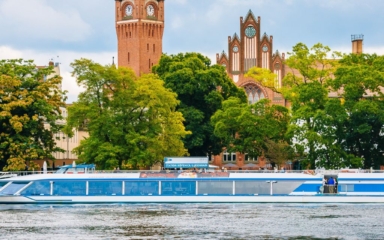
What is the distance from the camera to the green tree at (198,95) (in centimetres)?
11019

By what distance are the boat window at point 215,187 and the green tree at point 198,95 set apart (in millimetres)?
29056

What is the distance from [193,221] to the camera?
6588 centimetres

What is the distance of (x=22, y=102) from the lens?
97.9 m

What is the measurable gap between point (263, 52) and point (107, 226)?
280 feet

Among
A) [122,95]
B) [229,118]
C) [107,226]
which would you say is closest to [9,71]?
[122,95]

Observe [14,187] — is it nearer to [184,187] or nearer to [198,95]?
[184,187]

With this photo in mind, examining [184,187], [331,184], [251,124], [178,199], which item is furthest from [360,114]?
[178,199]

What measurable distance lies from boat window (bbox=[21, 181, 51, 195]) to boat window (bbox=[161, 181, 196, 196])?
7870mm

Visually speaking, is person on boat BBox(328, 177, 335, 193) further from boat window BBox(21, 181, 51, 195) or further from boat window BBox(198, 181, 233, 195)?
boat window BBox(21, 181, 51, 195)

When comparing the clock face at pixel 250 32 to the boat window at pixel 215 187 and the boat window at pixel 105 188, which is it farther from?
the boat window at pixel 105 188

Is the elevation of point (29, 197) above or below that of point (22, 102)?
below

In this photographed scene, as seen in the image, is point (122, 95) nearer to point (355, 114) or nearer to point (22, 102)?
point (22, 102)

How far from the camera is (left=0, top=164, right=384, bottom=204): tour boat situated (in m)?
79.9

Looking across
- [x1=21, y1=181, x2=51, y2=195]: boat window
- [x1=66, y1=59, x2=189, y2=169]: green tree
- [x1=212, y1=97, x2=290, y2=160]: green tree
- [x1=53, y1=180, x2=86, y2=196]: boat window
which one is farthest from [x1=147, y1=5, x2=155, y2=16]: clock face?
[x1=21, y1=181, x2=51, y2=195]: boat window
